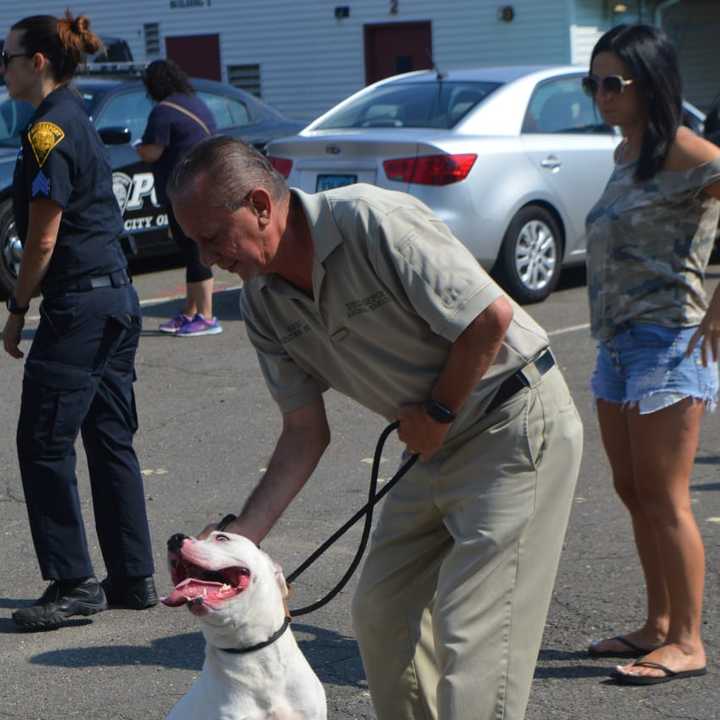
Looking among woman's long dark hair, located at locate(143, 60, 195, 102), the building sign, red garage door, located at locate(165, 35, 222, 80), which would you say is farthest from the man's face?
the building sign

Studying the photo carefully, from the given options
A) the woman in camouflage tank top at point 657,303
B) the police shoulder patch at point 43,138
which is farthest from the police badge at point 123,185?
the woman in camouflage tank top at point 657,303

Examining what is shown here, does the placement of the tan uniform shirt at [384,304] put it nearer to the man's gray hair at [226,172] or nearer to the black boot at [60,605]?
the man's gray hair at [226,172]

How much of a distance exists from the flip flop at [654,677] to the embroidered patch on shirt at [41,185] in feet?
8.03

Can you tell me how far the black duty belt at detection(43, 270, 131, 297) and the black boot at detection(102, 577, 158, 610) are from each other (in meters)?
1.07

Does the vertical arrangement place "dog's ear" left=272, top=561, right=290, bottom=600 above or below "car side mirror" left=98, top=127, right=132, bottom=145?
below

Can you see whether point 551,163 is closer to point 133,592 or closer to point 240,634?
point 133,592

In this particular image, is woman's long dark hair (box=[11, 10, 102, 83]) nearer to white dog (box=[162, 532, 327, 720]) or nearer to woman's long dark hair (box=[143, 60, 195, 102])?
white dog (box=[162, 532, 327, 720])

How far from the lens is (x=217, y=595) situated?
9.63ft

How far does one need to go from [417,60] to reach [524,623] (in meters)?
23.1

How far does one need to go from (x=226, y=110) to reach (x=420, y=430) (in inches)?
407

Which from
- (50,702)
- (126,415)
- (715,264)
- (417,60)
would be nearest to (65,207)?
(126,415)

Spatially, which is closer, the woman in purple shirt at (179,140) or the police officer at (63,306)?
the police officer at (63,306)

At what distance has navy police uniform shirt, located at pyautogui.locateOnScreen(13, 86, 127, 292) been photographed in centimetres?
480

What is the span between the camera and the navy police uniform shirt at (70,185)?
4805 mm
